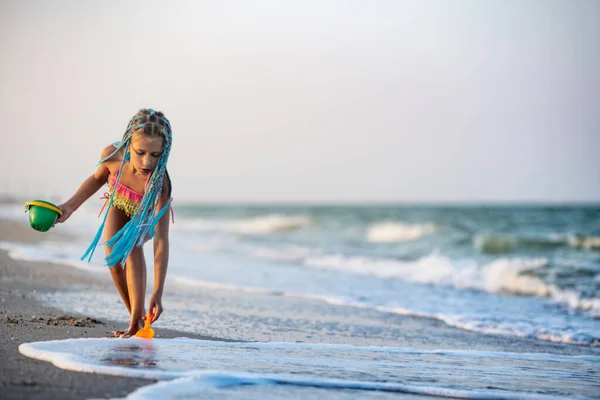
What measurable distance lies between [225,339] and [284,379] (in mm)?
1754

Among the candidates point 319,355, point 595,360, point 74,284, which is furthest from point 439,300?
point 319,355

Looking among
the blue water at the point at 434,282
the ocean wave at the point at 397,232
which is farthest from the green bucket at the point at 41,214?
the ocean wave at the point at 397,232

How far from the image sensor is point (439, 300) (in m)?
10.1

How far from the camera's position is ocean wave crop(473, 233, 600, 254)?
73.2 feet

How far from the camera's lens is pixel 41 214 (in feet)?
15.5

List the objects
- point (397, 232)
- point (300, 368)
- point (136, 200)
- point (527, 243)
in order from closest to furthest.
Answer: point (300, 368) → point (136, 200) → point (527, 243) → point (397, 232)

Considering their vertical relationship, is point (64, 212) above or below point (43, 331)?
above

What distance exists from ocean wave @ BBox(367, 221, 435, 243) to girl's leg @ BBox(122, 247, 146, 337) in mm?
22791

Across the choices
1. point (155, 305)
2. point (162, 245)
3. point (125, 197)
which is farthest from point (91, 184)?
point (155, 305)

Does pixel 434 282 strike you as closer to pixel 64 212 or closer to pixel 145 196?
pixel 145 196

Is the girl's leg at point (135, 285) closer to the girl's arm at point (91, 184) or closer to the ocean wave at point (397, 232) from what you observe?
the girl's arm at point (91, 184)

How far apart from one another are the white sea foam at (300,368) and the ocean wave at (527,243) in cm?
1647

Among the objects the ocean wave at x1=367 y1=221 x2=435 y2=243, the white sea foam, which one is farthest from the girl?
the ocean wave at x1=367 y1=221 x2=435 y2=243

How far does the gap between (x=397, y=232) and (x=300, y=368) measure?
26.9 metres
